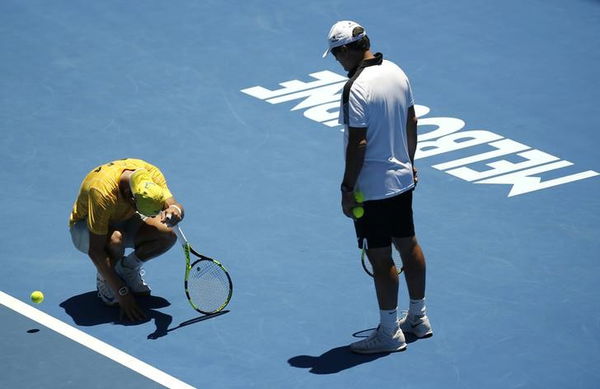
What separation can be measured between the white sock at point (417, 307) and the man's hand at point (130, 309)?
1.99 metres

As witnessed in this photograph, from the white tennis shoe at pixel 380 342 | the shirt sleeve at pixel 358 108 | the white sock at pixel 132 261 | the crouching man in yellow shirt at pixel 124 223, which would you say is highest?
the shirt sleeve at pixel 358 108

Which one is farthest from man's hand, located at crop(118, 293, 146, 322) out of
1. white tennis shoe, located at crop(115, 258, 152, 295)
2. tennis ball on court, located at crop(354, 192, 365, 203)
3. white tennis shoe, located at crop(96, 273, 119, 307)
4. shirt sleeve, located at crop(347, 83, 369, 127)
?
shirt sleeve, located at crop(347, 83, 369, 127)

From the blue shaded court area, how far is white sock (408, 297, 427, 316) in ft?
0.73

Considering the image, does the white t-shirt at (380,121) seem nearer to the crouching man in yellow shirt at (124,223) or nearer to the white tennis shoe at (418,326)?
the white tennis shoe at (418,326)

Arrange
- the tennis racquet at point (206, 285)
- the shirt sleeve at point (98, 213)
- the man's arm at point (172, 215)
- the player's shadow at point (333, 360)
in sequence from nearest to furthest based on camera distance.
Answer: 1. the player's shadow at point (333, 360)
2. the man's arm at point (172, 215)
3. the shirt sleeve at point (98, 213)
4. the tennis racquet at point (206, 285)

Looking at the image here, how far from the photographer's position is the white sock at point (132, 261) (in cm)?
936

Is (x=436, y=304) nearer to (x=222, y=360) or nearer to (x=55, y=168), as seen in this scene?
(x=222, y=360)

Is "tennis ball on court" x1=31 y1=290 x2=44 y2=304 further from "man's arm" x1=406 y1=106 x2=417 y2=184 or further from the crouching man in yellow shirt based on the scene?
"man's arm" x1=406 y1=106 x2=417 y2=184

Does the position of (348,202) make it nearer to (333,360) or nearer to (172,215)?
(333,360)

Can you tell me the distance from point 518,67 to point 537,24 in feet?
4.31

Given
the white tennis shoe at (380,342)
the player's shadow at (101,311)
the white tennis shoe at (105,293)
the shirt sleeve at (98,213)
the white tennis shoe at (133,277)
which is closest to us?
the white tennis shoe at (380,342)

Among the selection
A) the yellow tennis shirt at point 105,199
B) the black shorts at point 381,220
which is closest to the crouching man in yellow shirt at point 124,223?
the yellow tennis shirt at point 105,199

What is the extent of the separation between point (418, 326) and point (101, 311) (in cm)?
240

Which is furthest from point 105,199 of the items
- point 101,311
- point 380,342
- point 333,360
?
point 380,342
